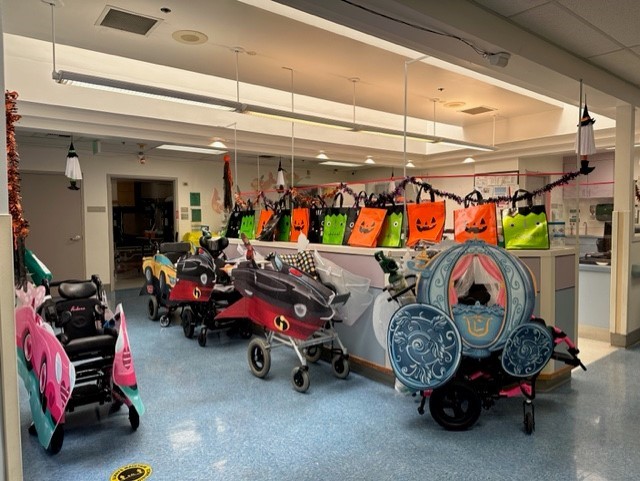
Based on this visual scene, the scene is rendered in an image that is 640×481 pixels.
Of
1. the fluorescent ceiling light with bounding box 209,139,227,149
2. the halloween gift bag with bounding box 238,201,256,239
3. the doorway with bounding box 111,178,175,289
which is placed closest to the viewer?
the halloween gift bag with bounding box 238,201,256,239

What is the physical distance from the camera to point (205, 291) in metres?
5.04

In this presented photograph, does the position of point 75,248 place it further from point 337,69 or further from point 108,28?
point 337,69

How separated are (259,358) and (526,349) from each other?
7.45ft

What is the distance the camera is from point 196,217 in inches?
383

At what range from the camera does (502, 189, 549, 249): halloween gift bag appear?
140 inches

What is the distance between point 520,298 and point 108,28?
13.2 ft

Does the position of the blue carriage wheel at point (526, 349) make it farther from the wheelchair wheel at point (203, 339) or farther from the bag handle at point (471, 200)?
the wheelchair wheel at point (203, 339)

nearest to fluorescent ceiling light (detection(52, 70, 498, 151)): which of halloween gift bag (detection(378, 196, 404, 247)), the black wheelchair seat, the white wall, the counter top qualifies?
halloween gift bag (detection(378, 196, 404, 247))

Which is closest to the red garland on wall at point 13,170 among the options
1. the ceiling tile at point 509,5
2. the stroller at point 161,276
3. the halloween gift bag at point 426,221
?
the halloween gift bag at point 426,221

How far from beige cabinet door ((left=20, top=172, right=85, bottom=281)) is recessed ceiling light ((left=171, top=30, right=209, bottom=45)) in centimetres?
531

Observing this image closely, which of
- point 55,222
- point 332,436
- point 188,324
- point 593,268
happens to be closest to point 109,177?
point 55,222

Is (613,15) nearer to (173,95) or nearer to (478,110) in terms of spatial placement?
(173,95)

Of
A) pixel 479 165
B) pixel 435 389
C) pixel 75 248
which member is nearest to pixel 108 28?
pixel 435 389

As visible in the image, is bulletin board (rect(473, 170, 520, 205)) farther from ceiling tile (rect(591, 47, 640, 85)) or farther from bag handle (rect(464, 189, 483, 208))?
bag handle (rect(464, 189, 483, 208))
